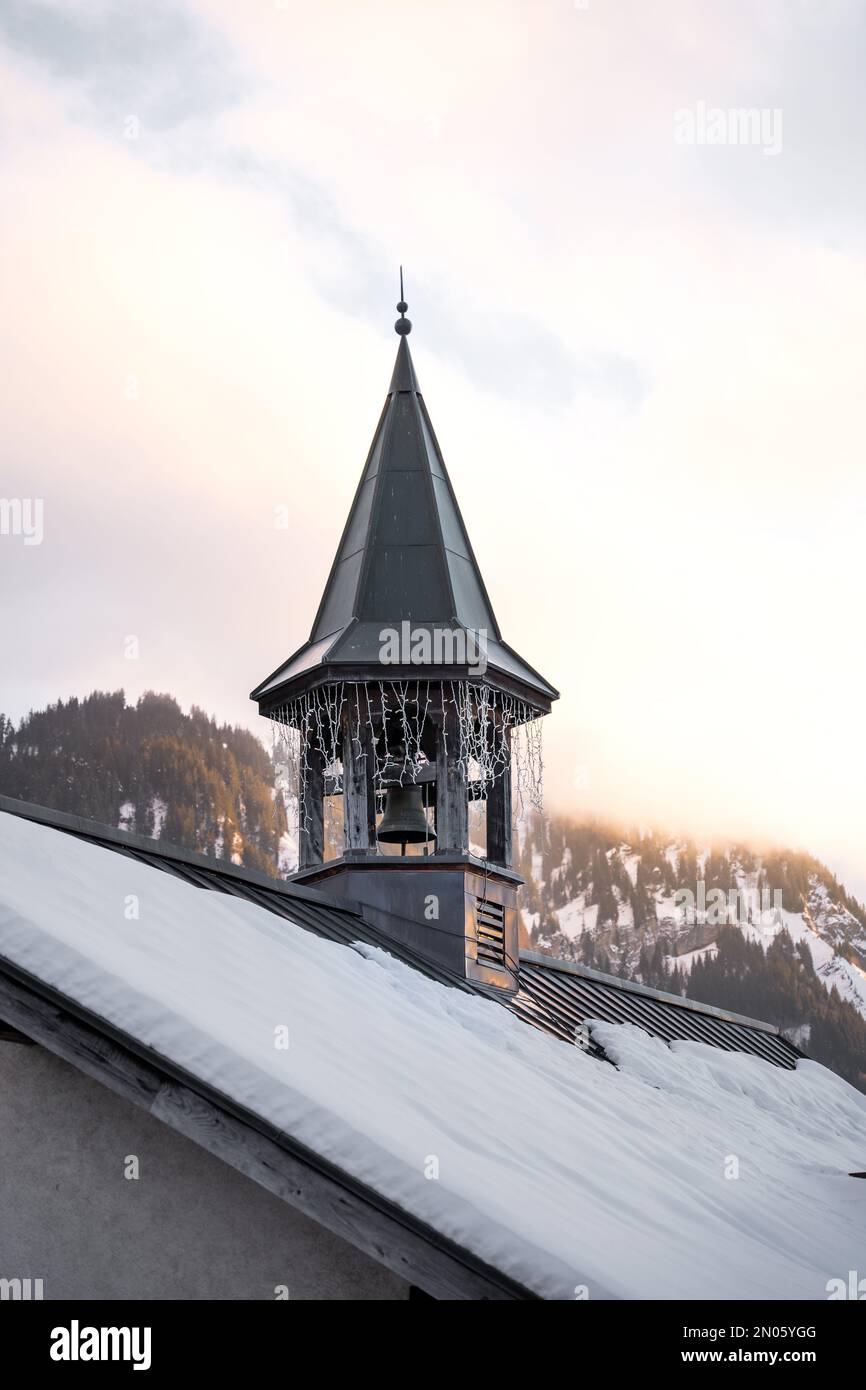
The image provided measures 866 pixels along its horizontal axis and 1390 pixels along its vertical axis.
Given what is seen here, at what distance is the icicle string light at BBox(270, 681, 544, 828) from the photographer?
40.2 ft

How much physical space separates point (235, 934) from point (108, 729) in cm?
5844

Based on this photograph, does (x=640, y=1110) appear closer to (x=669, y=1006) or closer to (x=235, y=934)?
(x=235, y=934)

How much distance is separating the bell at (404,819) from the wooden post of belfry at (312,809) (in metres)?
0.58

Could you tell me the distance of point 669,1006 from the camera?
604 inches

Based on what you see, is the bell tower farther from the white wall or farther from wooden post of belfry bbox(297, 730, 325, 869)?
the white wall

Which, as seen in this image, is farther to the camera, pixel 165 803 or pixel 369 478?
pixel 165 803

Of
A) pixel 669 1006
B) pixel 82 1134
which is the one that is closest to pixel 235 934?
pixel 82 1134

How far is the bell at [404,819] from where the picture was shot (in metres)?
12.6

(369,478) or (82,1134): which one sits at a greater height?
(369,478)

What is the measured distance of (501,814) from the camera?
42.7 feet

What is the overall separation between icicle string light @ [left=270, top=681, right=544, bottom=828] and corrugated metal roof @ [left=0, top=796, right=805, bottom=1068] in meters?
1.63

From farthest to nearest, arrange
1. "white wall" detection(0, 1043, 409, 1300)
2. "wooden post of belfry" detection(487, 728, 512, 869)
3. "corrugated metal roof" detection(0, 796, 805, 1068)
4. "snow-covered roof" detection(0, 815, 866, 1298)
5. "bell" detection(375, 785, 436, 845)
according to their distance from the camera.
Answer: "wooden post of belfry" detection(487, 728, 512, 869)
"bell" detection(375, 785, 436, 845)
"corrugated metal roof" detection(0, 796, 805, 1068)
"white wall" detection(0, 1043, 409, 1300)
"snow-covered roof" detection(0, 815, 866, 1298)

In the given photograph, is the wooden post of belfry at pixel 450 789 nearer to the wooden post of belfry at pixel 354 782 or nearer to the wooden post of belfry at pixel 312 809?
the wooden post of belfry at pixel 354 782

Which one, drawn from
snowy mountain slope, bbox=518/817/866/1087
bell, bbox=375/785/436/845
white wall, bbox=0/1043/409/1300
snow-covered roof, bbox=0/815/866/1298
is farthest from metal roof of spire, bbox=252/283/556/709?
snowy mountain slope, bbox=518/817/866/1087
